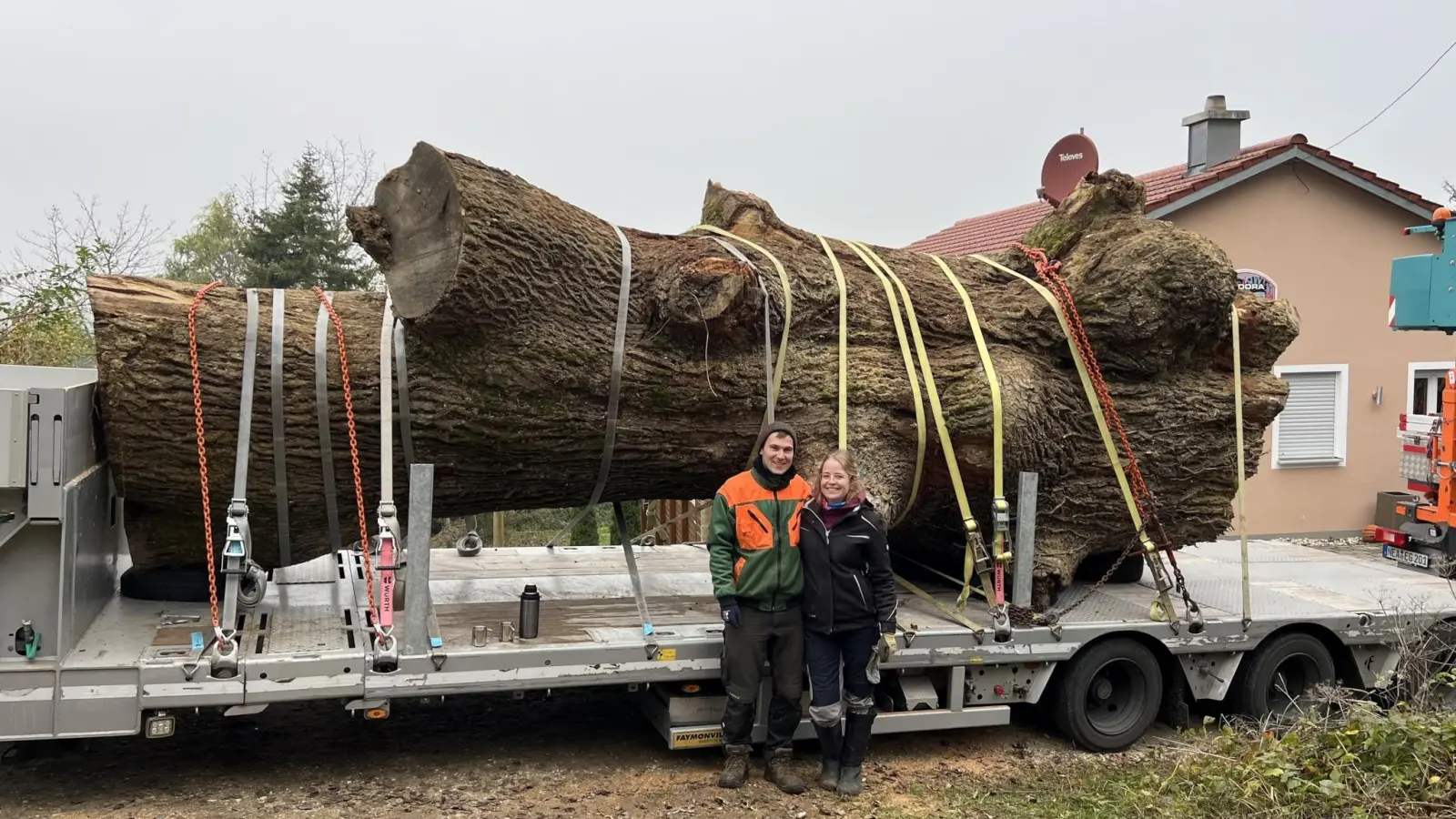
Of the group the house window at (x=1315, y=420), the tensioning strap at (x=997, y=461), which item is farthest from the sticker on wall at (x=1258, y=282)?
the tensioning strap at (x=997, y=461)

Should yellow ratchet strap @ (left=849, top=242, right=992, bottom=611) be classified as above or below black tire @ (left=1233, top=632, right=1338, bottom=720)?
above

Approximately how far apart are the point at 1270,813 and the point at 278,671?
376cm

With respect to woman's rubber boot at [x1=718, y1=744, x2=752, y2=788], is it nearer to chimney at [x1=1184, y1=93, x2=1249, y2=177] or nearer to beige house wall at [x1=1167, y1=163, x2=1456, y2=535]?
beige house wall at [x1=1167, y1=163, x2=1456, y2=535]

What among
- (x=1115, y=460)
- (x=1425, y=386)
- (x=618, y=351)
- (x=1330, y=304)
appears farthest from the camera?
(x=1425, y=386)

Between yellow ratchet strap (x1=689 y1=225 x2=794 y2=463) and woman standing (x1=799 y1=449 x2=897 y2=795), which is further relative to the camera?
yellow ratchet strap (x1=689 y1=225 x2=794 y2=463)

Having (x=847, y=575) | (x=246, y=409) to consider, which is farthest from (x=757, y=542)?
(x=246, y=409)

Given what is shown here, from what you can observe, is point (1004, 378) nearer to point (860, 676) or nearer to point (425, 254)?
point (860, 676)

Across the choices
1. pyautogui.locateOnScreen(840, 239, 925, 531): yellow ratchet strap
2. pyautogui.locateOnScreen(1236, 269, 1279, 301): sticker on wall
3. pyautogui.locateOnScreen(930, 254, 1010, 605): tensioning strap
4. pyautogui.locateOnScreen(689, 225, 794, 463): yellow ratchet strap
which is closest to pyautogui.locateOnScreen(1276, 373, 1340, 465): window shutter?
pyautogui.locateOnScreen(1236, 269, 1279, 301): sticker on wall

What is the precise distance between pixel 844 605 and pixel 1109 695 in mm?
1922

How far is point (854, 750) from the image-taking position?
16.3ft

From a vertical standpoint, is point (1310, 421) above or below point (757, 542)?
above

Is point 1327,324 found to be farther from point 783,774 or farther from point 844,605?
point 783,774

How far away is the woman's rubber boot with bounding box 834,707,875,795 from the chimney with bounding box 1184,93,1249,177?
11139mm

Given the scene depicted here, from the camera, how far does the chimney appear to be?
1358 cm
